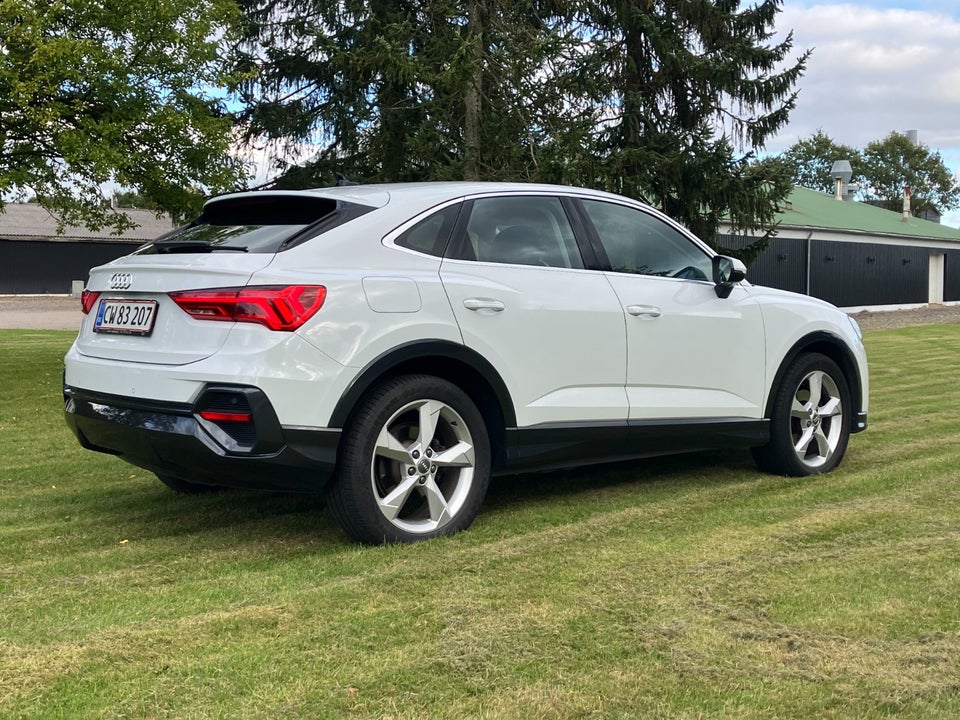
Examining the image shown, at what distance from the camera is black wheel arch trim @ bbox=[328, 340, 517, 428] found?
4.24 metres

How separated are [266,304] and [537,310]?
146 centimetres

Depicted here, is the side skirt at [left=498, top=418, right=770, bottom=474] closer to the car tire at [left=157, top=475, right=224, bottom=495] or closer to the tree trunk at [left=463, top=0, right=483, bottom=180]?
the car tire at [left=157, top=475, right=224, bottom=495]

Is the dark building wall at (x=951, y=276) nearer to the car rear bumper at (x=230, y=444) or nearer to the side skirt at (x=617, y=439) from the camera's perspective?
the side skirt at (x=617, y=439)

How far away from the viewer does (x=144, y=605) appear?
3.70 metres

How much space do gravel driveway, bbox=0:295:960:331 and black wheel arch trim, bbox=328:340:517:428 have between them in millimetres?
22948

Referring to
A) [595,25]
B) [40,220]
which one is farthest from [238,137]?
[40,220]

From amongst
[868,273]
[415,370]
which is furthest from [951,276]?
[415,370]

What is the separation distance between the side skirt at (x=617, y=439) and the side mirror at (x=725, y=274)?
784 mm

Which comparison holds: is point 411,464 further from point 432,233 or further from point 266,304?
point 432,233

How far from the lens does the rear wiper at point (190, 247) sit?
4.45 meters

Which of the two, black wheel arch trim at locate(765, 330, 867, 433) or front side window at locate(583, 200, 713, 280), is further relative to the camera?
black wheel arch trim at locate(765, 330, 867, 433)

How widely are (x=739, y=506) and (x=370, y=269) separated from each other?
8.07 ft

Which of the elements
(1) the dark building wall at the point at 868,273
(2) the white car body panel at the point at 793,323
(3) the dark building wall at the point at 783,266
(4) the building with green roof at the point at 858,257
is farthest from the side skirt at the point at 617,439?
(1) the dark building wall at the point at 868,273

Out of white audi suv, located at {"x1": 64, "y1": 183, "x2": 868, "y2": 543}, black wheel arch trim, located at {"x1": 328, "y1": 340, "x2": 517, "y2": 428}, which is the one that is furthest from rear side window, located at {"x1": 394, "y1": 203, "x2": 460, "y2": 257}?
black wheel arch trim, located at {"x1": 328, "y1": 340, "x2": 517, "y2": 428}
